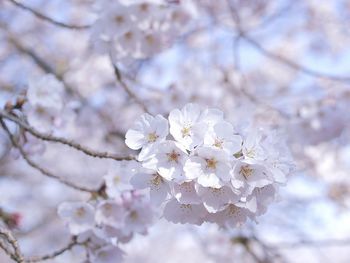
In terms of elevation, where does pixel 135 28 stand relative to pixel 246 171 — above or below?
above

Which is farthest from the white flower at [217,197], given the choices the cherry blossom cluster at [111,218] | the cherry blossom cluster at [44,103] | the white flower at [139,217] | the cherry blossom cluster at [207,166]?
the cherry blossom cluster at [44,103]

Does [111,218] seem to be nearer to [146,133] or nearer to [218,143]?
[146,133]

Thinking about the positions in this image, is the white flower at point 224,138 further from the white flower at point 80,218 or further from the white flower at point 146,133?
the white flower at point 80,218

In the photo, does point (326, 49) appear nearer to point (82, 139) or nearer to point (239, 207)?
point (82, 139)

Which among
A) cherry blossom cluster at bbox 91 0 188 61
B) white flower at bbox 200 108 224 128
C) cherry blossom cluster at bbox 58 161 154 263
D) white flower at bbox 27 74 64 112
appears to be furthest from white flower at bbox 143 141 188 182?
cherry blossom cluster at bbox 91 0 188 61

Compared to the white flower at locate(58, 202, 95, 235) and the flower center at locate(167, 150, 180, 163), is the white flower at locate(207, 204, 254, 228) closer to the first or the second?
the flower center at locate(167, 150, 180, 163)

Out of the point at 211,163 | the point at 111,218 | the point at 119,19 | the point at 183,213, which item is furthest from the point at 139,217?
the point at 119,19
